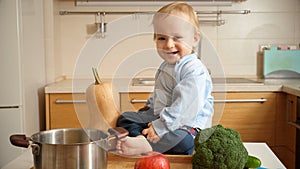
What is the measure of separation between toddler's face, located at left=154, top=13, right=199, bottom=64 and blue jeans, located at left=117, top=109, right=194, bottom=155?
139 millimetres

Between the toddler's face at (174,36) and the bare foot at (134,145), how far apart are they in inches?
6.8

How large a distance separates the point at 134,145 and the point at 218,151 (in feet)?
0.56

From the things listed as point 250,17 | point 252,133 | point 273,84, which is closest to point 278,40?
point 250,17

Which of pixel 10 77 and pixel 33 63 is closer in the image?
pixel 10 77

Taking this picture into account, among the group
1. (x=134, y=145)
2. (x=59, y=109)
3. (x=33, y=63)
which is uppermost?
(x=33, y=63)

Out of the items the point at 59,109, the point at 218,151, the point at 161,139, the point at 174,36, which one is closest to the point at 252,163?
the point at 218,151

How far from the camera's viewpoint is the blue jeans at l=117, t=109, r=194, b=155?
33.0 inches

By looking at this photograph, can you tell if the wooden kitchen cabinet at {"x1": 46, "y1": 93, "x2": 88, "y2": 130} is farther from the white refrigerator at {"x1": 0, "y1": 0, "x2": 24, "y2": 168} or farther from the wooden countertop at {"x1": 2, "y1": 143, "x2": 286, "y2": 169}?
the wooden countertop at {"x1": 2, "y1": 143, "x2": 286, "y2": 169}

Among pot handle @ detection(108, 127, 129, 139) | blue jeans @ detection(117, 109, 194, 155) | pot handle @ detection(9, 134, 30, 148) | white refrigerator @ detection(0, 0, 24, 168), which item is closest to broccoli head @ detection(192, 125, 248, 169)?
blue jeans @ detection(117, 109, 194, 155)

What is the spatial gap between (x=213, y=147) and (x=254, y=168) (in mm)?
120

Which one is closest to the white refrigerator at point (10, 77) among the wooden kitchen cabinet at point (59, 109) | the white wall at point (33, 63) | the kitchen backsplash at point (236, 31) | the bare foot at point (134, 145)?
the white wall at point (33, 63)

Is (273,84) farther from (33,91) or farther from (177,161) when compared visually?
(177,161)

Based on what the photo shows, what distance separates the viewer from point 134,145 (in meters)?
0.82

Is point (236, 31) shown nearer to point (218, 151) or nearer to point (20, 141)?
point (218, 151)
